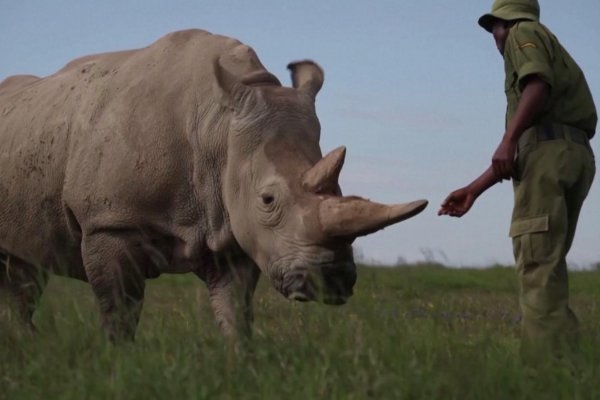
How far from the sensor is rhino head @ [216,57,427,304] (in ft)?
17.7

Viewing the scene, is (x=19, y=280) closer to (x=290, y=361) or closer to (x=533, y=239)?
(x=533, y=239)

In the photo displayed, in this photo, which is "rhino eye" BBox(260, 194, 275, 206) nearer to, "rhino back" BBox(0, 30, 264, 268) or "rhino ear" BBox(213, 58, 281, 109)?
"rhino back" BBox(0, 30, 264, 268)

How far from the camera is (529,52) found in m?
5.47

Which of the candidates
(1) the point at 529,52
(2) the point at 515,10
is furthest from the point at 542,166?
(2) the point at 515,10

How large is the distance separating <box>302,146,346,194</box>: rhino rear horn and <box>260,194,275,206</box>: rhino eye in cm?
23

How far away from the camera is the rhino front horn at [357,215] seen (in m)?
5.24

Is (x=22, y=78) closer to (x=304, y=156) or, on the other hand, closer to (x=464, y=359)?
(x=304, y=156)

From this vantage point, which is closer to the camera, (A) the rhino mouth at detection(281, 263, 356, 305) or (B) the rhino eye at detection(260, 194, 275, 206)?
(A) the rhino mouth at detection(281, 263, 356, 305)

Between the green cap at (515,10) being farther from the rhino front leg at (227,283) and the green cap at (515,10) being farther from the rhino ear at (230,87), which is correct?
the rhino front leg at (227,283)

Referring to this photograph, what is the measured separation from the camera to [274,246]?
19.1 ft

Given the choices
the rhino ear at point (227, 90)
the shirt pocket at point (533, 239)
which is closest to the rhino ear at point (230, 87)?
the rhino ear at point (227, 90)

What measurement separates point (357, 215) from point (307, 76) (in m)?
1.61

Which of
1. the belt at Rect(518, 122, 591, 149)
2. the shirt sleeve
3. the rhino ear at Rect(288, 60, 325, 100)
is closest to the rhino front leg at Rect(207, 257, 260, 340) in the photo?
the rhino ear at Rect(288, 60, 325, 100)

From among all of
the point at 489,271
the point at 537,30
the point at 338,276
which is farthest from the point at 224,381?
the point at 489,271
